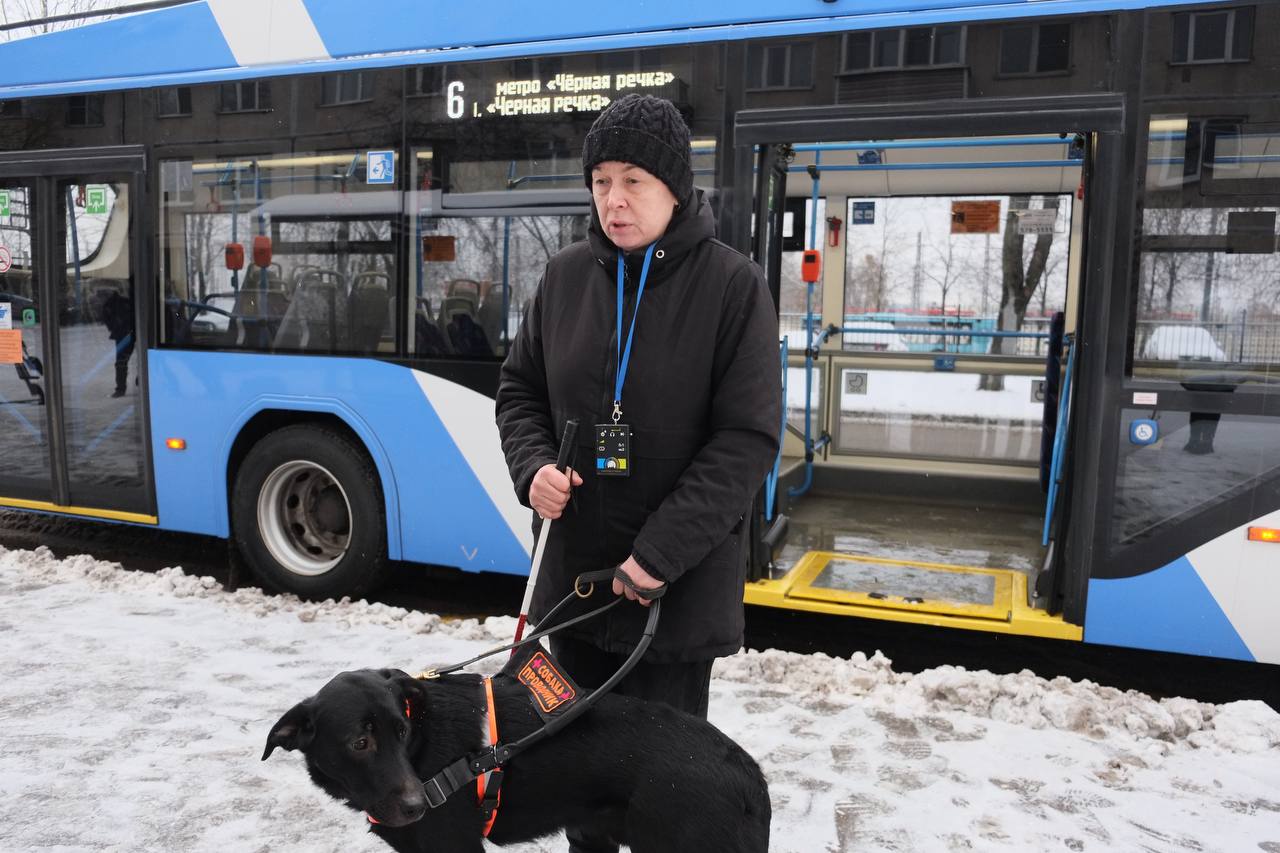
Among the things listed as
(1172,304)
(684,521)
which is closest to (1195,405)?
(1172,304)

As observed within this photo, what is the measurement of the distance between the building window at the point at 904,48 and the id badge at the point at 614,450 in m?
2.73

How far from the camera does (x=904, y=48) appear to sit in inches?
168

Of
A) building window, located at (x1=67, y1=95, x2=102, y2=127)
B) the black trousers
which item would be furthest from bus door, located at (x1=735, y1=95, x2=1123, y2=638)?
building window, located at (x1=67, y1=95, x2=102, y2=127)

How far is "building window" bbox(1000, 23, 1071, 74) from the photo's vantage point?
4070mm

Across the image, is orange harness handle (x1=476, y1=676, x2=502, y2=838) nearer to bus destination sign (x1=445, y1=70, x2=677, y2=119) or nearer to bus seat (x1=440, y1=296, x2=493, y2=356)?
bus seat (x1=440, y1=296, x2=493, y2=356)

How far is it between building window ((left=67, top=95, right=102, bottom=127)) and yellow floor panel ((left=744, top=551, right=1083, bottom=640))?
14.5 ft

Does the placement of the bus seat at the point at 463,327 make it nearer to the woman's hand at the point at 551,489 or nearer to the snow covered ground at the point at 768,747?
the snow covered ground at the point at 768,747

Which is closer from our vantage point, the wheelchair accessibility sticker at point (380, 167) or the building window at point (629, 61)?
the building window at point (629, 61)

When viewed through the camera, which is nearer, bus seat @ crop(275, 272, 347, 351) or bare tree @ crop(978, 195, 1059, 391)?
bus seat @ crop(275, 272, 347, 351)

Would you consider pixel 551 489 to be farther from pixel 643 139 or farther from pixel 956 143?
pixel 956 143

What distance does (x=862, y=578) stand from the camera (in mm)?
5293

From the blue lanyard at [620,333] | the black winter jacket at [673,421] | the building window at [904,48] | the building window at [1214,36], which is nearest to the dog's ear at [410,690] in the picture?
the black winter jacket at [673,421]

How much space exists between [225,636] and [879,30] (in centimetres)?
391

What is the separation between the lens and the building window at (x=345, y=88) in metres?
5.21
